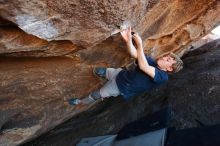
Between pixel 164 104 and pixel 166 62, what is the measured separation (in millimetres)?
2527

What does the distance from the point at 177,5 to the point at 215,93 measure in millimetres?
2311

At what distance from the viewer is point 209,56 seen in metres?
6.83

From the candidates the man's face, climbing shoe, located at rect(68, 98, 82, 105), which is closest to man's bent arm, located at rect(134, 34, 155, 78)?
the man's face

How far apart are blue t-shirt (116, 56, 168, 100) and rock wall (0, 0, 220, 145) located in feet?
1.21

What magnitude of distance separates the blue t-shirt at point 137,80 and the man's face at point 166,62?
6 cm

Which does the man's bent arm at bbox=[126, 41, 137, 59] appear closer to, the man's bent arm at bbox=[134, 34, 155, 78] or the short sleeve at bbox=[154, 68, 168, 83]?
the man's bent arm at bbox=[134, 34, 155, 78]

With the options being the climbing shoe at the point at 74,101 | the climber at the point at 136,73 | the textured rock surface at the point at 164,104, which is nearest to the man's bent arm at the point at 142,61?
the climber at the point at 136,73

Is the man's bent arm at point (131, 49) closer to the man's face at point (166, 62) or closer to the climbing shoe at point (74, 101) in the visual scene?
the man's face at point (166, 62)

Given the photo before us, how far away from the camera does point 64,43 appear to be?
3.34 meters

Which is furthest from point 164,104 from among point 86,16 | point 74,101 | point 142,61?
point 86,16

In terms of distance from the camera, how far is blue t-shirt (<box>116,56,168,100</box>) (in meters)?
3.76

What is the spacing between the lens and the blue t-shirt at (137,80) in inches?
148

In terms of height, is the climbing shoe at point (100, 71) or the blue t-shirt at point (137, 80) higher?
the climbing shoe at point (100, 71)

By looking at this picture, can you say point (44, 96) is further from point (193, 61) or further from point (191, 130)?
point (193, 61)
